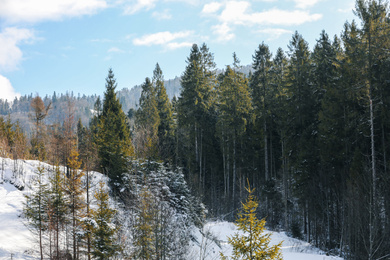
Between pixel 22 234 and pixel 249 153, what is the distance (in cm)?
2583

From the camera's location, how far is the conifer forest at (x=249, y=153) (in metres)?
16.0

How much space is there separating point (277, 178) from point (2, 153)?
1258 inches

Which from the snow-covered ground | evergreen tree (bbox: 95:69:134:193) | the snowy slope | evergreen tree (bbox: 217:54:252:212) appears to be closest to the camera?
the snowy slope

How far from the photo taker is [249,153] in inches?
1382

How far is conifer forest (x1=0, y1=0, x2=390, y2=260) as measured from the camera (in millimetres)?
15969

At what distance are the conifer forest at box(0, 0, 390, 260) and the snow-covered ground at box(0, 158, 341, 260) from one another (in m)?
1.07

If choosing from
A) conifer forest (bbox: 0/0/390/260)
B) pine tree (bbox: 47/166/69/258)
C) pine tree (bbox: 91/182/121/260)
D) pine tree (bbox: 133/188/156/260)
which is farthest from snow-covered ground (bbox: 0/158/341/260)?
pine tree (bbox: 91/182/121/260)

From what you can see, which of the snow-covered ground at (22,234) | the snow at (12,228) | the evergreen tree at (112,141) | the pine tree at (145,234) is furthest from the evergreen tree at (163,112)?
the pine tree at (145,234)

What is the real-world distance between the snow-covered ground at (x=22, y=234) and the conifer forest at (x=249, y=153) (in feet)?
3.51

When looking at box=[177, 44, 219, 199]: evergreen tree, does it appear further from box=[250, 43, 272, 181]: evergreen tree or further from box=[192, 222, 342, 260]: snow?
box=[192, 222, 342, 260]: snow

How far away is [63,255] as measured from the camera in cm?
1627

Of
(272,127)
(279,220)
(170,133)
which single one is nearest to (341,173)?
(272,127)

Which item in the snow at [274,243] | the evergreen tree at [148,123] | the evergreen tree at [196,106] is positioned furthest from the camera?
the evergreen tree at [196,106]

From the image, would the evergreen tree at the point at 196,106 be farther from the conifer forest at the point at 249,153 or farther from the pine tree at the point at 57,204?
the pine tree at the point at 57,204
